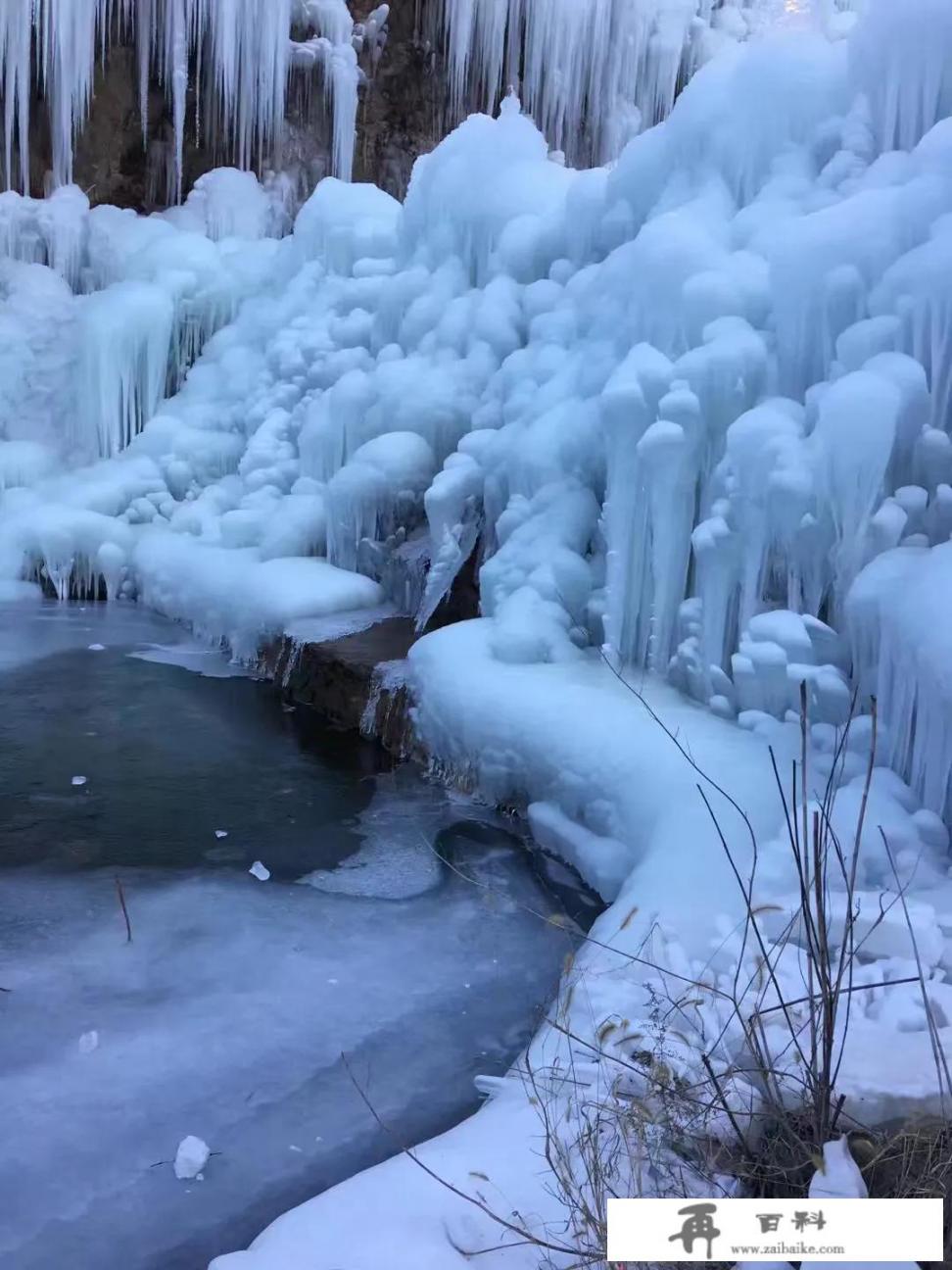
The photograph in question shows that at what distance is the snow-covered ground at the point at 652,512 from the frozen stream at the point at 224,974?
0.31 meters

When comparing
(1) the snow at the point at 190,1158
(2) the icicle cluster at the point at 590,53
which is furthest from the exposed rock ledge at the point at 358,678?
(2) the icicle cluster at the point at 590,53

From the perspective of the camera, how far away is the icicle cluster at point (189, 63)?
950 cm

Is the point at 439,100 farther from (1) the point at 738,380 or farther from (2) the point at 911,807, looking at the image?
(2) the point at 911,807

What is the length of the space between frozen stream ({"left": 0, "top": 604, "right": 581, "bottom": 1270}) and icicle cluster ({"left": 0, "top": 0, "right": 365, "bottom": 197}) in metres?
6.95

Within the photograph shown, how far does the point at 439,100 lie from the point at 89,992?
1129 cm

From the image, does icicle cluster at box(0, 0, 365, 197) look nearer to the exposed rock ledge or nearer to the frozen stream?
the exposed rock ledge

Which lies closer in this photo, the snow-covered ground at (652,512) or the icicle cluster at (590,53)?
the snow-covered ground at (652,512)
